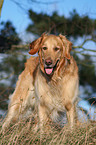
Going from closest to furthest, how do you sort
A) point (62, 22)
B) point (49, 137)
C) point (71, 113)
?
point (49, 137) < point (71, 113) < point (62, 22)

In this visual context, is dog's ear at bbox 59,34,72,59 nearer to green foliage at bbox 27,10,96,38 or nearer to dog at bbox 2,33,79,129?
dog at bbox 2,33,79,129

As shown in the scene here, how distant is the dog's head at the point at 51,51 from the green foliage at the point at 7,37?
3.06 m

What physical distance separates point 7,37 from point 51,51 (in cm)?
354

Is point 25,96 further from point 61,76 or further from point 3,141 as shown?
point 3,141

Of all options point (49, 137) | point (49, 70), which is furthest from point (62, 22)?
point (49, 137)

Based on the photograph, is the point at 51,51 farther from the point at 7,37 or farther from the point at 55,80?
the point at 7,37

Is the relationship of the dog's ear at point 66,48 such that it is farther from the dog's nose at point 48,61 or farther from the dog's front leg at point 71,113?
the dog's front leg at point 71,113

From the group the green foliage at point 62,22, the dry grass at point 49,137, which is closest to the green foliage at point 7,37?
the green foliage at point 62,22

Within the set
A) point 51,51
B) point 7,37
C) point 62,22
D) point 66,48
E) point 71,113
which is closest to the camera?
point 51,51

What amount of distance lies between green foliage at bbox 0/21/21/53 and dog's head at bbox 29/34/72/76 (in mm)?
3058

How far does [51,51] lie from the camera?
13.2ft

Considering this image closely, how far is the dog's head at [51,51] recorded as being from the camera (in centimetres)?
396

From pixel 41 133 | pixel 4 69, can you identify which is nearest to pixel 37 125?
pixel 41 133

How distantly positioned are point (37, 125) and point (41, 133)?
0.89 ft
